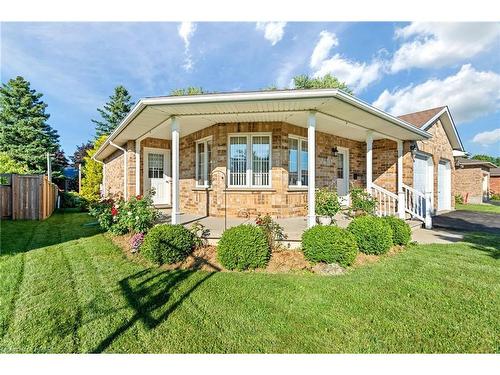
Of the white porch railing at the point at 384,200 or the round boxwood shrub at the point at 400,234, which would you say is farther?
the white porch railing at the point at 384,200

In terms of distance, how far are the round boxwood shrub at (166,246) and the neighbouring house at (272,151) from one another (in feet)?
3.60

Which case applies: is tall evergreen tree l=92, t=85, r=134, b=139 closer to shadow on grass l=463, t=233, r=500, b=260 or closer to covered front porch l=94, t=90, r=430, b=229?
covered front porch l=94, t=90, r=430, b=229

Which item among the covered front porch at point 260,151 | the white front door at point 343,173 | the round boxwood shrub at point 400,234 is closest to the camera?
the covered front porch at point 260,151

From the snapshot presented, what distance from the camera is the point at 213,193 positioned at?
23.6 feet

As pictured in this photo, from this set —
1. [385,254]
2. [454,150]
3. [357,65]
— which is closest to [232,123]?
[385,254]

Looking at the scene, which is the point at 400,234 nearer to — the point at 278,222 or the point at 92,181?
the point at 278,222

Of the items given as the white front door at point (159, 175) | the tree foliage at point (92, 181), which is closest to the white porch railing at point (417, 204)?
the white front door at point (159, 175)

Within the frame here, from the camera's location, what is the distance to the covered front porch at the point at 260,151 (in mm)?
5085

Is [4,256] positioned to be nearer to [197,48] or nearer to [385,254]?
[385,254]

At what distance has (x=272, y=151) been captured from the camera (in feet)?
22.6

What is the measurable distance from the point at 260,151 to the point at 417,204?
567cm

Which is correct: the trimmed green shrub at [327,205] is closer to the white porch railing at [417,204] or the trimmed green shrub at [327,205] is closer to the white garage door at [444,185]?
the white porch railing at [417,204]

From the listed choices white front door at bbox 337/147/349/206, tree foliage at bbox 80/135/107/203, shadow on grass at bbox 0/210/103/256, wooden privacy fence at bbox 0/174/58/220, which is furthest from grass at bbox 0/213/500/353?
tree foliage at bbox 80/135/107/203

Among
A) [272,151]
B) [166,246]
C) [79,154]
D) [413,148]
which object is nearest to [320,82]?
[413,148]
